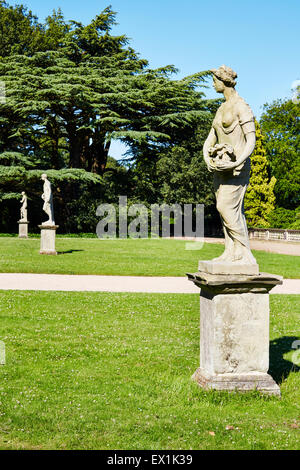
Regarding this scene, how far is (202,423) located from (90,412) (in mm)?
1001

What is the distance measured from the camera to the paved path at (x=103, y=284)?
11102mm

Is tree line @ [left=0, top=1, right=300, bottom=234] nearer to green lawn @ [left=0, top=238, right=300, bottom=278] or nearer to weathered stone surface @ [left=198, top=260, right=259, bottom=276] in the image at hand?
green lawn @ [left=0, top=238, right=300, bottom=278]

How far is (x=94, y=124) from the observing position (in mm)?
30594

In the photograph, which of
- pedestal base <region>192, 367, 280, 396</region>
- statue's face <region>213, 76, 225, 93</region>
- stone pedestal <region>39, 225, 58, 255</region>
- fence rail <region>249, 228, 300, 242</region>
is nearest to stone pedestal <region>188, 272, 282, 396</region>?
pedestal base <region>192, 367, 280, 396</region>

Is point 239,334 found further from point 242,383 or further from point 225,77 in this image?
point 225,77

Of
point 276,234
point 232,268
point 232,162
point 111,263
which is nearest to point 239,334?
point 232,268

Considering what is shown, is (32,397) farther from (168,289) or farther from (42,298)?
(168,289)

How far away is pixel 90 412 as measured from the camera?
4.23 m

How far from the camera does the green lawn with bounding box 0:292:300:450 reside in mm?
3801

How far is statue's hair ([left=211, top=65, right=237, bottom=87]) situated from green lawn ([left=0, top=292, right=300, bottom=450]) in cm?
317

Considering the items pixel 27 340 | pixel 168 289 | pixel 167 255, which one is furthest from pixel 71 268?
pixel 27 340

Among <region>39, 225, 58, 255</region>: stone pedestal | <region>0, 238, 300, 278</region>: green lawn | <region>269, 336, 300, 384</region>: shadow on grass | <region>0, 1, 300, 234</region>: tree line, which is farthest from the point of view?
<region>0, 1, 300, 234</region>: tree line

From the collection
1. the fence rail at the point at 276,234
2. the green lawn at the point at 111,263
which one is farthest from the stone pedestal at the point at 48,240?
the fence rail at the point at 276,234

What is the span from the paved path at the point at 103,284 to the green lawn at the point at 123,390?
269 centimetres
